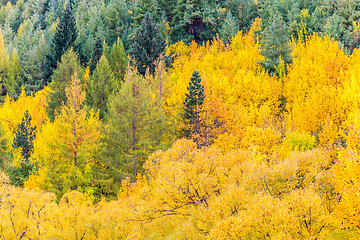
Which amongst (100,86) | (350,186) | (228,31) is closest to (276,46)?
(228,31)

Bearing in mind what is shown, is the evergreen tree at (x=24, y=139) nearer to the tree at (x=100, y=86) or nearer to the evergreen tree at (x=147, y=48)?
the tree at (x=100, y=86)

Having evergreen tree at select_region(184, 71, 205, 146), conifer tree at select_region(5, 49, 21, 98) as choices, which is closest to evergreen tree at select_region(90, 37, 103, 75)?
evergreen tree at select_region(184, 71, 205, 146)

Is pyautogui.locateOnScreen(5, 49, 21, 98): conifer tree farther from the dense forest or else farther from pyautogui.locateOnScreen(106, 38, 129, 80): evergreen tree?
pyautogui.locateOnScreen(106, 38, 129, 80): evergreen tree

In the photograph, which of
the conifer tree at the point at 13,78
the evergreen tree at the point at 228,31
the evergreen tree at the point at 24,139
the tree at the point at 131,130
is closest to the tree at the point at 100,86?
the tree at the point at 131,130

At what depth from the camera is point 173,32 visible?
6481 centimetres

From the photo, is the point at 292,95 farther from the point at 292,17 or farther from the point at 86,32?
the point at 86,32

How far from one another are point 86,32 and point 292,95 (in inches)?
1954

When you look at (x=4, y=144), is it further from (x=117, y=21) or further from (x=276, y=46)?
(x=276, y=46)

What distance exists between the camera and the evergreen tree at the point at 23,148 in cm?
4479

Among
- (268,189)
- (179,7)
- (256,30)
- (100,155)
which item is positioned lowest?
(100,155)

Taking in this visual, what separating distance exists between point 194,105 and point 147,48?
1641 centimetres

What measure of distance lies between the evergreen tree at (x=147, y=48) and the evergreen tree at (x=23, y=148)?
1908cm

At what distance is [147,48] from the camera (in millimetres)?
50844

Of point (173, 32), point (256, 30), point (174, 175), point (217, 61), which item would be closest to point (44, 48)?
point (173, 32)
